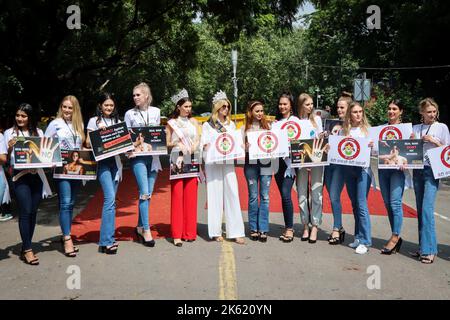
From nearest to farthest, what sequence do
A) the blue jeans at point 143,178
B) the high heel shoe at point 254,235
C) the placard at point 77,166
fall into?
the placard at point 77,166
the blue jeans at point 143,178
the high heel shoe at point 254,235

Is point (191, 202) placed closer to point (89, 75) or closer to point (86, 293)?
point (86, 293)

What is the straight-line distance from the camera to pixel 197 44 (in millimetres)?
20047

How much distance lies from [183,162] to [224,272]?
5.96ft

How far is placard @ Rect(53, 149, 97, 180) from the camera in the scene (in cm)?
598

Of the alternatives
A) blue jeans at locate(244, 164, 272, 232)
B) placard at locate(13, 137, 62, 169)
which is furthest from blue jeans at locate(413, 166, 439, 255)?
placard at locate(13, 137, 62, 169)

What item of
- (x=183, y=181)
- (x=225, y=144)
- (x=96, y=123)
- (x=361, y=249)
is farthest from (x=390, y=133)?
(x=96, y=123)

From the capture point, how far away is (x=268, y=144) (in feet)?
21.3

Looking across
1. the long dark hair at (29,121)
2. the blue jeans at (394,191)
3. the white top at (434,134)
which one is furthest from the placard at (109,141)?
the white top at (434,134)

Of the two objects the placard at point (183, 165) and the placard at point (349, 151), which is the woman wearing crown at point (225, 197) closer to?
the placard at point (183, 165)

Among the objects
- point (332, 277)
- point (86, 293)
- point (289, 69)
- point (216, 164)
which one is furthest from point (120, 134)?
point (289, 69)

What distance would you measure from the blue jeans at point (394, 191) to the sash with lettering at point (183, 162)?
8.15 feet

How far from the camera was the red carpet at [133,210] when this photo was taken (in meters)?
7.36

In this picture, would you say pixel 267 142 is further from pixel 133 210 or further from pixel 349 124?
pixel 133 210
